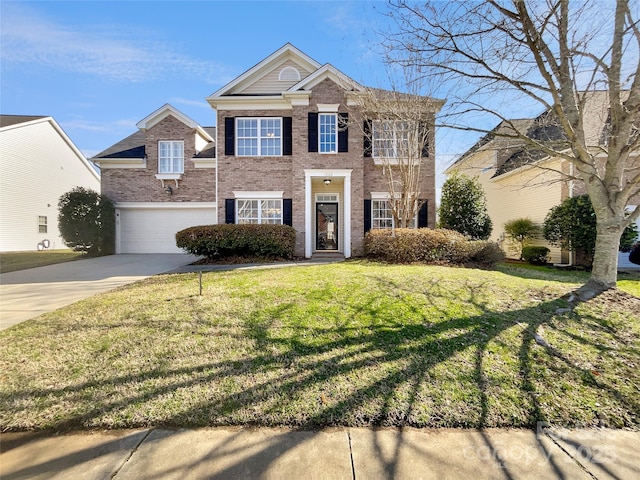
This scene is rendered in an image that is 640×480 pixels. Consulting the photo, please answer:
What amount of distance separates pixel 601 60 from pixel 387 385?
22.7 ft

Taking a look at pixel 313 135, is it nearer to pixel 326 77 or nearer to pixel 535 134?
pixel 326 77

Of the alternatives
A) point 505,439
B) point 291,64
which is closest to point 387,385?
point 505,439

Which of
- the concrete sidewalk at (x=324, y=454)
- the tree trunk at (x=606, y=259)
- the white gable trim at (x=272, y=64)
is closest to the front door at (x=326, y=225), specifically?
the white gable trim at (x=272, y=64)

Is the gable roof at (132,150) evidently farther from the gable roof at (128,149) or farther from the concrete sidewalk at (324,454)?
the concrete sidewalk at (324,454)

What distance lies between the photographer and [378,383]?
9.80 feet

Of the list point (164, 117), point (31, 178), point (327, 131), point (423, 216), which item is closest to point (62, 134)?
point (31, 178)

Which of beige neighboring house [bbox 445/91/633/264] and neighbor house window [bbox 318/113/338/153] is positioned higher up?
neighbor house window [bbox 318/113/338/153]

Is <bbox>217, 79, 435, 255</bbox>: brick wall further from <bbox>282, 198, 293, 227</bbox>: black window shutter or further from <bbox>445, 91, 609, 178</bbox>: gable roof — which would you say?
<bbox>445, 91, 609, 178</bbox>: gable roof

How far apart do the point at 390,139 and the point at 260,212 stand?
6404mm

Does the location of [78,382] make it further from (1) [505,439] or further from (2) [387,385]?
(1) [505,439]

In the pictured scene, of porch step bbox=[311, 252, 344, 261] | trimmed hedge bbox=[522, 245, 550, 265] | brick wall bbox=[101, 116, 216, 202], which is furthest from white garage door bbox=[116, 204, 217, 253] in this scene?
trimmed hedge bbox=[522, 245, 550, 265]

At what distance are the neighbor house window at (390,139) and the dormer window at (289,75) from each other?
182 inches

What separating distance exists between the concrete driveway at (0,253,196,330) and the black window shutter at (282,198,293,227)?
195 inches

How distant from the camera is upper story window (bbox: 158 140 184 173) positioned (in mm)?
15211
